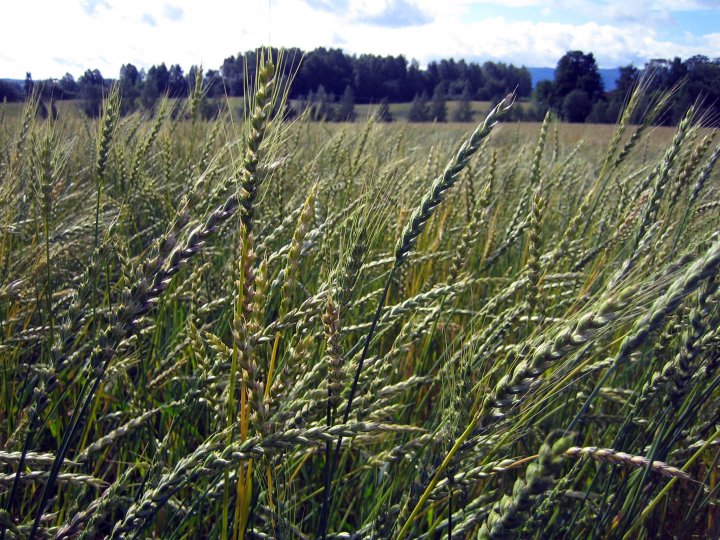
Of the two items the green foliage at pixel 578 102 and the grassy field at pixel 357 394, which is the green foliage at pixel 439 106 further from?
the grassy field at pixel 357 394

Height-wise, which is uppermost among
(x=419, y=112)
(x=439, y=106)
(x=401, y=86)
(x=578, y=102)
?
(x=401, y=86)

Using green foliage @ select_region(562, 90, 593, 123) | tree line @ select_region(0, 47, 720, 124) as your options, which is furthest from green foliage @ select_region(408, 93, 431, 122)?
green foliage @ select_region(562, 90, 593, 123)

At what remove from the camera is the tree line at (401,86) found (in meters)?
2.82

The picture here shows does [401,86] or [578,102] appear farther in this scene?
[401,86]

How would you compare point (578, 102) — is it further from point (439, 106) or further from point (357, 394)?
point (357, 394)

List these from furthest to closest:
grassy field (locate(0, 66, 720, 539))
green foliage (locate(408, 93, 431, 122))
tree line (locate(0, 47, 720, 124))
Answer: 1. green foliage (locate(408, 93, 431, 122))
2. tree line (locate(0, 47, 720, 124))
3. grassy field (locate(0, 66, 720, 539))

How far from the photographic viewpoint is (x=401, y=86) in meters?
46.8

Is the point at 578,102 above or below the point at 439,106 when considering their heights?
below

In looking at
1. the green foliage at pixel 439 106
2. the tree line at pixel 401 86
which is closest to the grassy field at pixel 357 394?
the tree line at pixel 401 86

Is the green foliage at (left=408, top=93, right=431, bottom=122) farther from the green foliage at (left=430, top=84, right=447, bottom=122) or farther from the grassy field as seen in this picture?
the grassy field

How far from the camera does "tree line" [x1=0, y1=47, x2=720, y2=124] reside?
2.82 meters

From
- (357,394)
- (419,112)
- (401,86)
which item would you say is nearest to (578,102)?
(419,112)

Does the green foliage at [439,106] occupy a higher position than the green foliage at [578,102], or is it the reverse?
the green foliage at [439,106]

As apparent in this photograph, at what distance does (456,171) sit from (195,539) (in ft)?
3.42
